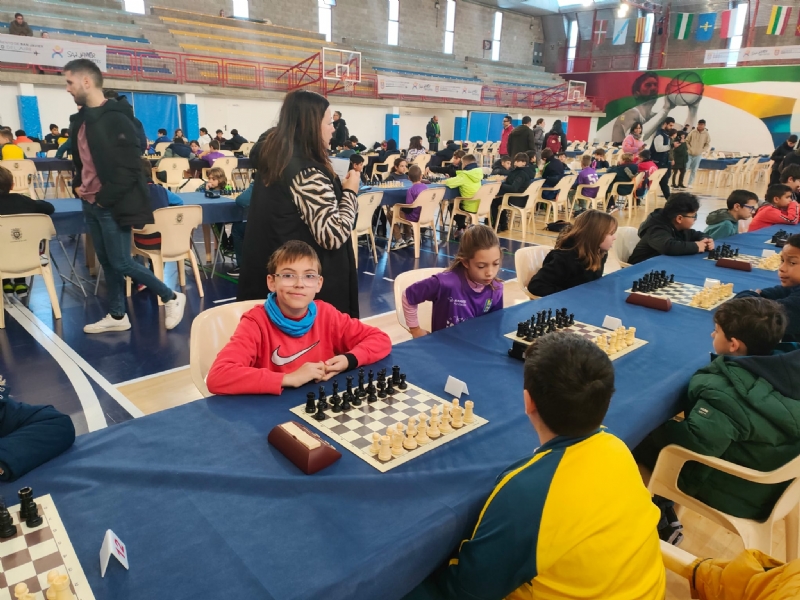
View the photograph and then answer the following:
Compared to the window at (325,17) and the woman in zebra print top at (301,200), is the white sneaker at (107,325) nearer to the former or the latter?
the woman in zebra print top at (301,200)

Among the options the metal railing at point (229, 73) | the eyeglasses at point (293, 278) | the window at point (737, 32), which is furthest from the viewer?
the window at point (737, 32)

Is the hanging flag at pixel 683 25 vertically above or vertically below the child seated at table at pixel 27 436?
above

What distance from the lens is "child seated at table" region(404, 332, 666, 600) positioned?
1.01 metres

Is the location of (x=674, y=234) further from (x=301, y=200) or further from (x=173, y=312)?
(x=173, y=312)

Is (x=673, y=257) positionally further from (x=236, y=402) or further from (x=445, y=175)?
(x=445, y=175)

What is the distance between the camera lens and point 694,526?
220 cm

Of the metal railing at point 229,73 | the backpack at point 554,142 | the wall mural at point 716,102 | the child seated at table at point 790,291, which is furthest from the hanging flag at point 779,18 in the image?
the child seated at table at point 790,291

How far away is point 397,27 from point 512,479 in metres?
22.9

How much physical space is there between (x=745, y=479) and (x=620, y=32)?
2691 cm

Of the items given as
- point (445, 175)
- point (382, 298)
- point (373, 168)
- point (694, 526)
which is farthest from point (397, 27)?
point (694, 526)

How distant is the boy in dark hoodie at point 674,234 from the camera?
3.70 m

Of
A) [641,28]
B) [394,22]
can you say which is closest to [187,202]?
[394,22]

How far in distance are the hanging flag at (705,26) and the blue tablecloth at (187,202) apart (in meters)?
23.1

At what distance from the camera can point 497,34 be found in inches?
977
